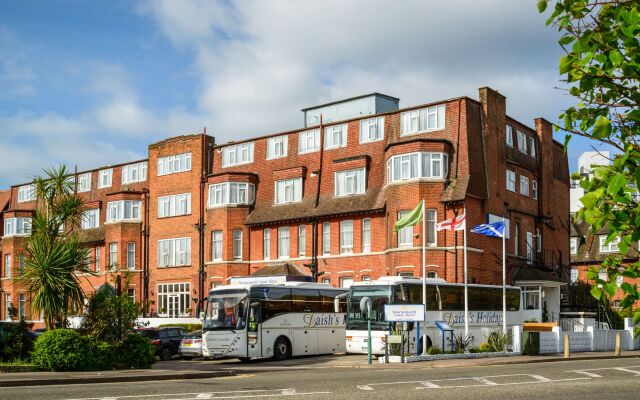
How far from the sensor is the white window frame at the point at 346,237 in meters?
49.3

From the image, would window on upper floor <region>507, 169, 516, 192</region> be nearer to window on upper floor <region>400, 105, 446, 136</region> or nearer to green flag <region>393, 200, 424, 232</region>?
window on upper floor <region>400, 105, 446, 136</region>

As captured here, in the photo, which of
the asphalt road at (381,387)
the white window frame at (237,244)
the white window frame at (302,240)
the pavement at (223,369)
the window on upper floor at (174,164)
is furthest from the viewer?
the window on upper floor at (174,164)

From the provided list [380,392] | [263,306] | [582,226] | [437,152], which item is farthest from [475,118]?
[582,226]

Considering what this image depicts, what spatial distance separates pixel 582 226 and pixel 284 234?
37.9 meters

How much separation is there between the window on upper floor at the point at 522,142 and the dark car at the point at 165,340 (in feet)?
80.1

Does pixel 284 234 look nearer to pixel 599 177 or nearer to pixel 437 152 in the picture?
pixel 437 152

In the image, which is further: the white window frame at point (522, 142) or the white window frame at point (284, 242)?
the white window frame at point (284, 242)

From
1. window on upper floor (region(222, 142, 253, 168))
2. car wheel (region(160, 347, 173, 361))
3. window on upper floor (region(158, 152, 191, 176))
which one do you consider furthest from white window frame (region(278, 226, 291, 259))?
car wheel (region(160, 347, 173, 361))

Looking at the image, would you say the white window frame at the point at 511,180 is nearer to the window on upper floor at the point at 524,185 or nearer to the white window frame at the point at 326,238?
the window on upper floor at the point at 524,185

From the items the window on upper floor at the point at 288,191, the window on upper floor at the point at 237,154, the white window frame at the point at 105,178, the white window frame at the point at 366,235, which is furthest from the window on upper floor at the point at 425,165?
the white window frame at the point at 105,178

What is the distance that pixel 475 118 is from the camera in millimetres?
46250

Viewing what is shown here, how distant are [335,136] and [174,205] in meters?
13.5

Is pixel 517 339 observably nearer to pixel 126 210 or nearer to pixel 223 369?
pixel 223 369

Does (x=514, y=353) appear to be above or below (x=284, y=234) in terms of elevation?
below
